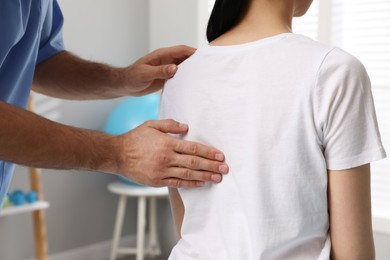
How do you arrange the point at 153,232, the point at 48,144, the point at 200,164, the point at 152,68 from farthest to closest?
the point at 153,232 < the point at 152,68 < the point at 48,144 < the point at 200,164

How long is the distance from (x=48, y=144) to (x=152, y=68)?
36cm

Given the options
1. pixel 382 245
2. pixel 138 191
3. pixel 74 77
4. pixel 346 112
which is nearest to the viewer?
pixel 346 112

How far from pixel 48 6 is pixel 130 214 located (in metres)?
2.86

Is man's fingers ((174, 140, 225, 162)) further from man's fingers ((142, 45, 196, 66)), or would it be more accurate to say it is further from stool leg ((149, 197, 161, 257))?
stool leg ((149, 197, 161, 257))

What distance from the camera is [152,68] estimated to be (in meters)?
1.41

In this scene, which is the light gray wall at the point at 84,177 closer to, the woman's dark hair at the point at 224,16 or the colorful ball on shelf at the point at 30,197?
the colorful ball on shelf at the point at 30,197

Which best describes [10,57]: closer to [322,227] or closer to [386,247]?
[322,227]

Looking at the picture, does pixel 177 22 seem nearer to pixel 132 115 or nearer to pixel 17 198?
pixel 132 115

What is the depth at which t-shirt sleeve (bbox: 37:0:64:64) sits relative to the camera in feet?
5.50

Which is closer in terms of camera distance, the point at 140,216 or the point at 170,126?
the point at 170,126

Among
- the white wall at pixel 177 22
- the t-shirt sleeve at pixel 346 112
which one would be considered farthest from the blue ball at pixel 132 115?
the t-shirt sleeve at pixel 346 112

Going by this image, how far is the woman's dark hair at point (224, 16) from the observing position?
3.59ft

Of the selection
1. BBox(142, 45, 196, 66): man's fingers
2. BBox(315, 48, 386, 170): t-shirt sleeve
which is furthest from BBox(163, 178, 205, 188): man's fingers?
BBox(142, 45, 196, 66): man's fingers

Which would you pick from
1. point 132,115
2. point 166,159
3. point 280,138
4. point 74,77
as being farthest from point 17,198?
point 280,138
